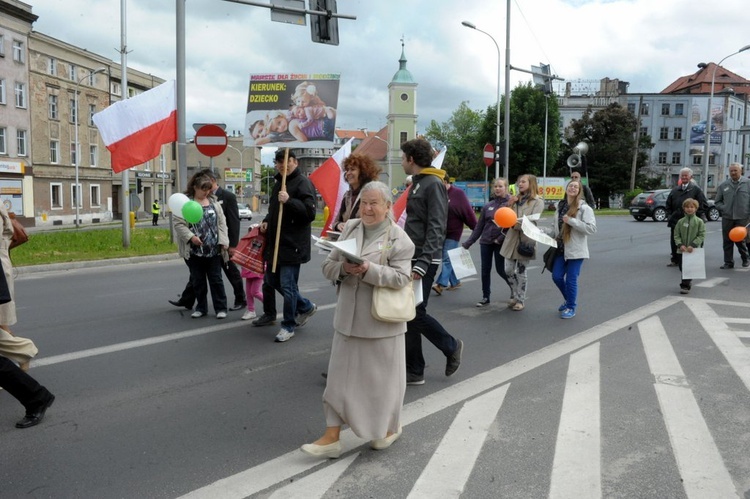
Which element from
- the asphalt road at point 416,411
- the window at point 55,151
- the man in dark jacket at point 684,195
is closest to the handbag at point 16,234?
the asphalt road at point 416,411

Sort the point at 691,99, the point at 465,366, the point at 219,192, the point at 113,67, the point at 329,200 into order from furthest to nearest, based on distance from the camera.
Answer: the point at 691,99 → the point at 113,67 → the point at 219,192 → the point at 329,200 → the point at 465,366

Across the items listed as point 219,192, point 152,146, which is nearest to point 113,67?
point 152,146

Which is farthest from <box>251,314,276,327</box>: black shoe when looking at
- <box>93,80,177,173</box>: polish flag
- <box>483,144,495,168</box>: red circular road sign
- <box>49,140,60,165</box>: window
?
<box>49,140,60,165</box>: window

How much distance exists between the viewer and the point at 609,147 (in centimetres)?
6184

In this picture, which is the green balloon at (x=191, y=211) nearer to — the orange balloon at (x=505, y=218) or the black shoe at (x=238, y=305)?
the black shoe at (x=238, y=305)

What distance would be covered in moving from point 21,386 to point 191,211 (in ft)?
10.2

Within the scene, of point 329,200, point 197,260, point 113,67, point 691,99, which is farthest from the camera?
point 691,99

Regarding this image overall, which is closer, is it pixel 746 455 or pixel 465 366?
pixel 746 455

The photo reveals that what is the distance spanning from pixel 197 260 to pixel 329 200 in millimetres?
1895

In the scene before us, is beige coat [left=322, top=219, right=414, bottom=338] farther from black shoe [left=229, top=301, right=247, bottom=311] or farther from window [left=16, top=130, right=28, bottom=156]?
window [left=16, top=130, right=28, bottom=156]

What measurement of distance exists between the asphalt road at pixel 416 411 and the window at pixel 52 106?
4458cm

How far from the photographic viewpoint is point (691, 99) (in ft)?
266

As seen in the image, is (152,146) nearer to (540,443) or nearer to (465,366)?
(465,366)

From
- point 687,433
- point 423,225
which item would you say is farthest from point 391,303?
point 687,433
